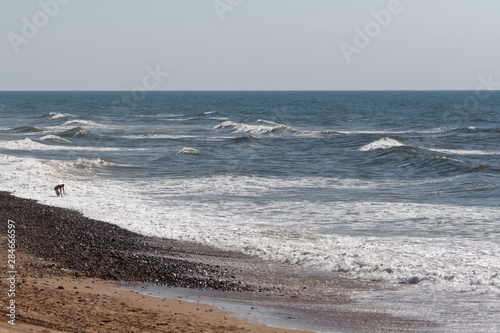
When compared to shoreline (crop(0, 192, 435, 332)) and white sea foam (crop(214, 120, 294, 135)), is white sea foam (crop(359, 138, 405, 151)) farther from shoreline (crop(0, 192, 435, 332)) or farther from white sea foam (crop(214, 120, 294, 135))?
shoreline (crop(0, 192, 435, 332))

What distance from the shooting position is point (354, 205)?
16.5 metres

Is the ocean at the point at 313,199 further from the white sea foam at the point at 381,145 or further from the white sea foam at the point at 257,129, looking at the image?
the white sea foam at the point at 257,129

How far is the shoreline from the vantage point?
7.36 meters

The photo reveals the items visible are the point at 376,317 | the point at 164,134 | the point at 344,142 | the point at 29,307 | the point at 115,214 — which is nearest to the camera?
the point at 29,307

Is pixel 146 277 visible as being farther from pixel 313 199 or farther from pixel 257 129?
→ pixel 257 129

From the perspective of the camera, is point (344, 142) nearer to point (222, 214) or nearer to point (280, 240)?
point (222, 214)

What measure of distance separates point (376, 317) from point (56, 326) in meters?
4.15

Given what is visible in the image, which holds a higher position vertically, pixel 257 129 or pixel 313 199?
pixel 257 129

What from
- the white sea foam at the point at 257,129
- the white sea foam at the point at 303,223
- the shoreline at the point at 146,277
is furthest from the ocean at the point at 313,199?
the white sea foam at the point at 257,129

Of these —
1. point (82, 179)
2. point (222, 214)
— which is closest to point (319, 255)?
point (222, 214)

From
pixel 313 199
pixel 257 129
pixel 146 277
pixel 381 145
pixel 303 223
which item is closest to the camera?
pixel 146 277

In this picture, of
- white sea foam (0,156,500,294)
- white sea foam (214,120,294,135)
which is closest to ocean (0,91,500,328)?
white sea foam (0,156,500,294)

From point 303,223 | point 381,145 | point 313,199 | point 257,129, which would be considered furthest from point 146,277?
point 257,129

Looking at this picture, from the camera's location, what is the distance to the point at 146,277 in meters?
9.38
